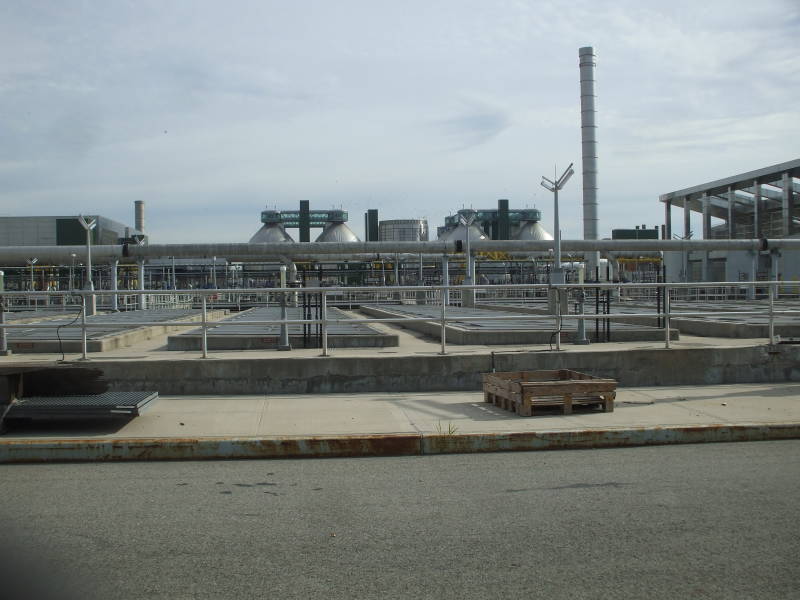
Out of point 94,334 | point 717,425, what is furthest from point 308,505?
point 94,334

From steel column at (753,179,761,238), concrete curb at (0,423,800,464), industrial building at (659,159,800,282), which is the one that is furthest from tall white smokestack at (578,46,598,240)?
concrete curb at (0,423,800,464)

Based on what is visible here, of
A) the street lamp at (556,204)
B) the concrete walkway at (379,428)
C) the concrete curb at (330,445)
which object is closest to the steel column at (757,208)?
the street lamp at (556,204)

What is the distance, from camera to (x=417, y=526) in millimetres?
5492

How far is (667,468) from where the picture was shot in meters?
7.22

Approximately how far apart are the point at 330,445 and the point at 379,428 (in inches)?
34.5

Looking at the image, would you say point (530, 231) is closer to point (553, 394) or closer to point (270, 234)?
point (270, 234)

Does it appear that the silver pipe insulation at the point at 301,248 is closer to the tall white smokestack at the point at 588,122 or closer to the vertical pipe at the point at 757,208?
→ the tall white smokestack at the point at 588,122

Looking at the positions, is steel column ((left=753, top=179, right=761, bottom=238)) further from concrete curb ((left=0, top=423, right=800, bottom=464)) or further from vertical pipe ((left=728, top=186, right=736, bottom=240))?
concrete curb ((left=0, top=423, right=800, bottom=464))

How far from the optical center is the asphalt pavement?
14.3 feet

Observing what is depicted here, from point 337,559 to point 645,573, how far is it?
6.48ft

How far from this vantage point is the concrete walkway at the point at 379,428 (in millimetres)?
7867

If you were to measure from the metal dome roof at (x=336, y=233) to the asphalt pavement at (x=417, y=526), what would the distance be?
86.1 m

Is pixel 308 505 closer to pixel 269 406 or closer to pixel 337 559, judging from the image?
pixel 337 559

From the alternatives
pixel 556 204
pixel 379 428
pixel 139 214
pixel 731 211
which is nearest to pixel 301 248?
pixel 556 204
